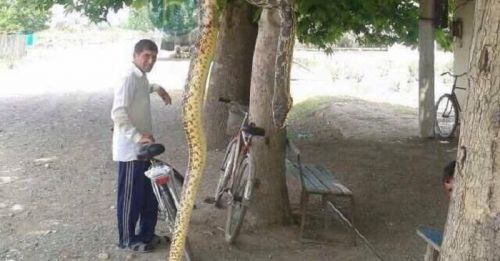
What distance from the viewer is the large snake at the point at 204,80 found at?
2695mm

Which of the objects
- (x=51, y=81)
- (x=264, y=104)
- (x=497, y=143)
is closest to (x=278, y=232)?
(x=264, y=104)

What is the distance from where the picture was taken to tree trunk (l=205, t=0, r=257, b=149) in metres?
8.81

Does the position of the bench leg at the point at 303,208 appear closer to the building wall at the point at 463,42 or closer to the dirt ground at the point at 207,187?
the dirt ground at the point at 207,187

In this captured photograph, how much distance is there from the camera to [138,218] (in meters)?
5.09

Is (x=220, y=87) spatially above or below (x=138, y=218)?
→ above

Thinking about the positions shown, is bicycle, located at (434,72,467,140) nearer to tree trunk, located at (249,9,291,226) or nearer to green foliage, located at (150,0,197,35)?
green foliage, located at (150,0,197,35)

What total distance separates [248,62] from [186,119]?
6148 millimetres

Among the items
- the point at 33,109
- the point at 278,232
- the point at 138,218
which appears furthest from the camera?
the point at 33,109

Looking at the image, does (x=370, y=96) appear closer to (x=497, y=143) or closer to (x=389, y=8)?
(x=389, y=8)

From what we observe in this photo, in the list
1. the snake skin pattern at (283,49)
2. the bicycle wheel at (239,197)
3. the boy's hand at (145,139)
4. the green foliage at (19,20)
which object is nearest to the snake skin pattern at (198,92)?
the snake skin pattern at (283,49)

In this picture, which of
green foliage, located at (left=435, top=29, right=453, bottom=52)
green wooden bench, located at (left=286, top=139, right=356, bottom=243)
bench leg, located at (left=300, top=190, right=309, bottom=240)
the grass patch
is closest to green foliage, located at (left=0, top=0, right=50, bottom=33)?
the grass patch

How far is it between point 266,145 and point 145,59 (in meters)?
1.32

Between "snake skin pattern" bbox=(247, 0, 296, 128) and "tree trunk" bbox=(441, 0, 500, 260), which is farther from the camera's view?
"tree trunk" bbox=(441, 0, 500, 260)

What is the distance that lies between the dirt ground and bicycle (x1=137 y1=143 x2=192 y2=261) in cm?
42
